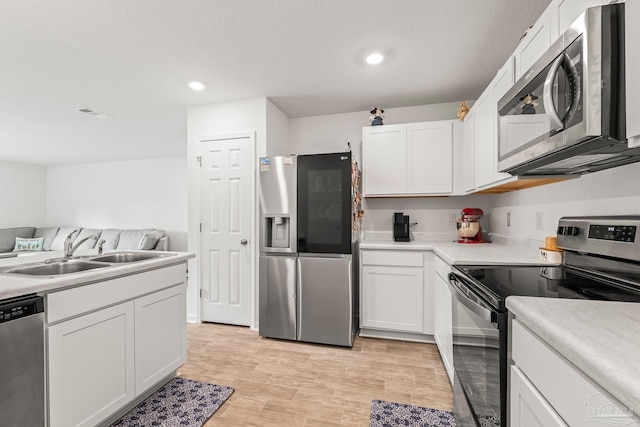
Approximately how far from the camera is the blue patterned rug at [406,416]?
A: 5.43ft

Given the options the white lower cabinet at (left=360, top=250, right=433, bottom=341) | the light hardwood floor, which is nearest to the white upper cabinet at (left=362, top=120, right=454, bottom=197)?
the white lower cabinet at (left=360, top=250, right=433, bottom=341)

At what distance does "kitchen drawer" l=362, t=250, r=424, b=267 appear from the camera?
2.65 m

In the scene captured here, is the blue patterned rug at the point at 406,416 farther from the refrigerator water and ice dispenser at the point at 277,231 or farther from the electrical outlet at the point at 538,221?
the refrigerator water and ice dispenser at the point at 277,231

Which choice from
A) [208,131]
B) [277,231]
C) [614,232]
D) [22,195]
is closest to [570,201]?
[614,232]

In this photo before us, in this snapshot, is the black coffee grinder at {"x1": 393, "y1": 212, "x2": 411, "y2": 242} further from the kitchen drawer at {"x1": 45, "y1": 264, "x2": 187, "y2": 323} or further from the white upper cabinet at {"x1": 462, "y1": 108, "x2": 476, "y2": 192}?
the kitchen drawer at {"x1": 45, "y1": 264, "x2": 187, "y2": 323}

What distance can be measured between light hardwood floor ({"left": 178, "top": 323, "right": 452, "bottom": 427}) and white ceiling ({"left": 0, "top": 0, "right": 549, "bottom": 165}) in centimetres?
247

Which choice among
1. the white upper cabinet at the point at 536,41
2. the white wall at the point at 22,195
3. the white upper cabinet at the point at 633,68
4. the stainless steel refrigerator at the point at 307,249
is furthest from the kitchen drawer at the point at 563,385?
the white wall at the point at 22,195

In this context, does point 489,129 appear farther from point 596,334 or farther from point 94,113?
point 94,113

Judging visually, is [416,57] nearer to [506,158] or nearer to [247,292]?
[506,158]

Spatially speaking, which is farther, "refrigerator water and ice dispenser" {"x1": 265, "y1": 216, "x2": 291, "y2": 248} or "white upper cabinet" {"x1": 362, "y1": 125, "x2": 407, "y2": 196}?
"white upper cabinet" {"x1": 362, "y1": 125, "x2": 407, "y2": 196}

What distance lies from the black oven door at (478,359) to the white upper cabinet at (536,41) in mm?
1210

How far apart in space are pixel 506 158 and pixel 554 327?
3.62 ft

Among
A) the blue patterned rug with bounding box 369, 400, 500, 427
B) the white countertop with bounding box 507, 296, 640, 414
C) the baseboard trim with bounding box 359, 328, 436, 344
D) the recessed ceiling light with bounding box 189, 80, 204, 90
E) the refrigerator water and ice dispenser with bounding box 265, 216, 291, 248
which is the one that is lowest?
the blue patterned rug with bounding box 369, 400, 500, 427

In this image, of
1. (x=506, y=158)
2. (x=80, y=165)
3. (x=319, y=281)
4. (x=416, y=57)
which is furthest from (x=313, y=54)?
(x=80, y=165)
